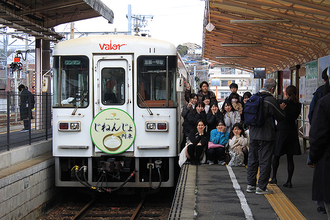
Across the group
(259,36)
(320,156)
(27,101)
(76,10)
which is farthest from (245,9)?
(320,156)

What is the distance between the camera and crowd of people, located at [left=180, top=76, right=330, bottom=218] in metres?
3.93

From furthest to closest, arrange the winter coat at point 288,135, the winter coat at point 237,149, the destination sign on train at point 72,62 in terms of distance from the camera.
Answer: the winter coat at point 237,149
the destination sign on train at point 72,62
the winter coat at point 288,135

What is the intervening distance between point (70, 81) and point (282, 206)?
4.79 m

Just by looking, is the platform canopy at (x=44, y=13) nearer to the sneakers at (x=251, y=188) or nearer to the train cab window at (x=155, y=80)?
the train cab window at (x=155, y=80)

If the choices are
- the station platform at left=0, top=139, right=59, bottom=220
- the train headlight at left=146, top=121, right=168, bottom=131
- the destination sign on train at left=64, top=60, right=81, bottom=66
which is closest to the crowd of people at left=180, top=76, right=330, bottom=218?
the train headlight at left=146, top=121, right=168, bottom=131

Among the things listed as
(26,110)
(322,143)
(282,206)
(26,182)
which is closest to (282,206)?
(282,206)

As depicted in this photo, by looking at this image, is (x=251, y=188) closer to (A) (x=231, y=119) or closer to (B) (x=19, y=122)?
(A) (x=231, y=119)

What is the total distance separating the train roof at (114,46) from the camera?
8.32 metres

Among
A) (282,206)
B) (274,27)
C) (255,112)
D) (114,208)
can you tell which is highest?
(274,27)

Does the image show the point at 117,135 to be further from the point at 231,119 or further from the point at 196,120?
the point at 231,119

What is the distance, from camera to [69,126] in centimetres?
831

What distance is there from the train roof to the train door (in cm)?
16

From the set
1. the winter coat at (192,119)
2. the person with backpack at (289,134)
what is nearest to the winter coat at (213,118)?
the winter coat at (192,119)

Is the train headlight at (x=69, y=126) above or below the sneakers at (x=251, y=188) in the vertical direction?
above
